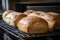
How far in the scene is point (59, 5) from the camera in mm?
2131

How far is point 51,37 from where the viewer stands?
36.3 inches

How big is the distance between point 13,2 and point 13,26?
Result: 3.38 feet

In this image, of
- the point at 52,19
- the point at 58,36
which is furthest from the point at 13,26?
the point at 58,36

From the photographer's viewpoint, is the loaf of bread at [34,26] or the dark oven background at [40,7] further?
the dark oven background at [40,7]

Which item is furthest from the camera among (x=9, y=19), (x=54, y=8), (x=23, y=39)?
(x=54, y=8)

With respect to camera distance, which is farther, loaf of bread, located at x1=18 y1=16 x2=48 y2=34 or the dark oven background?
the dark oven background

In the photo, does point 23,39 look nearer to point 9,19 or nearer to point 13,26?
point 13,26

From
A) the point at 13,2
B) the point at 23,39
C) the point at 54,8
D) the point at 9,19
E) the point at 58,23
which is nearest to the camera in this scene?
the point at 23,39

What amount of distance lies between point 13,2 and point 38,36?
1.37m

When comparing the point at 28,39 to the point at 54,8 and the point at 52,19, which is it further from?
the point at 54,8

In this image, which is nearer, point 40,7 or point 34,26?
point 34,26

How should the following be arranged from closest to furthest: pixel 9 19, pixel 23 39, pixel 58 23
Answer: pixel 23 39 → pixel 58 23 → pixel 9 19

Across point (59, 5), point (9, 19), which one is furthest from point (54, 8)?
point (9, 19)

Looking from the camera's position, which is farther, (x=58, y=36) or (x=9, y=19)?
(x=9, y=19)
